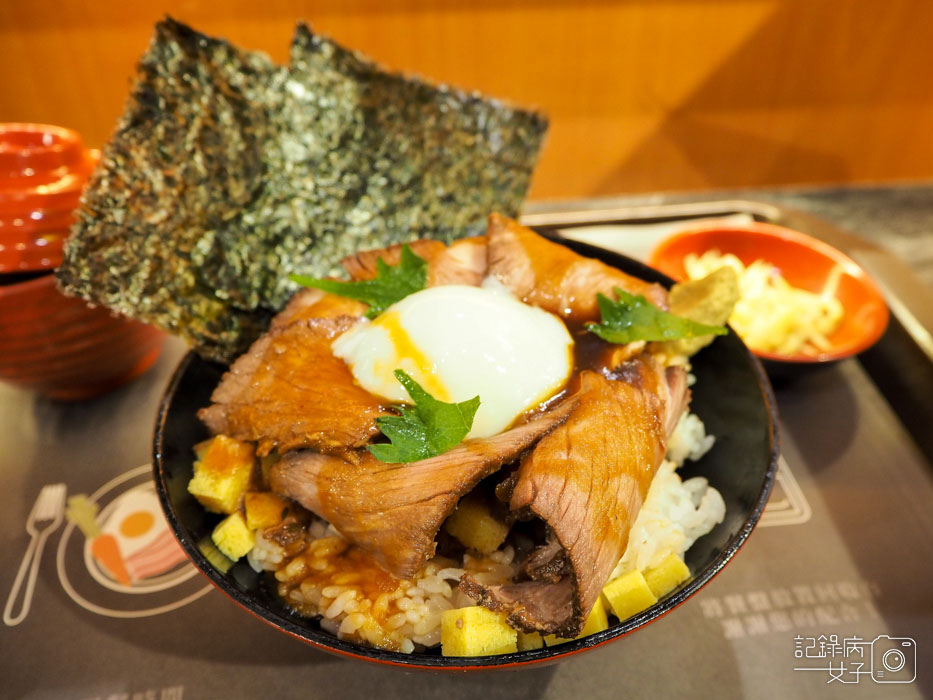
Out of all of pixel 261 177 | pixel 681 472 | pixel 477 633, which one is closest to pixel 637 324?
pixel 681 472

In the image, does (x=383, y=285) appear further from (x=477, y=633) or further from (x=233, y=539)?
(x=477, y=633)

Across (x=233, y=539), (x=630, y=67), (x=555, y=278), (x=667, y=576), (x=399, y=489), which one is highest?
(x=630, y=67)

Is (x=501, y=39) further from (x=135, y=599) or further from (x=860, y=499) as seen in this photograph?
(x=135, y=599)

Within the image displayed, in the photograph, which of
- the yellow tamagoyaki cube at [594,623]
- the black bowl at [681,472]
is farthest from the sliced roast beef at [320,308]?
the yellow tamagoyaki cube at [594,623]

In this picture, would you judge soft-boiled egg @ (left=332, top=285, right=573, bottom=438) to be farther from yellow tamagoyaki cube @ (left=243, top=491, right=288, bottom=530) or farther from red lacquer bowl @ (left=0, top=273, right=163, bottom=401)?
red lacquer bowl @ (left=0, top=273, right=163, bottom=401)

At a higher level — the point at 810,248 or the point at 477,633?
the point at 810,248

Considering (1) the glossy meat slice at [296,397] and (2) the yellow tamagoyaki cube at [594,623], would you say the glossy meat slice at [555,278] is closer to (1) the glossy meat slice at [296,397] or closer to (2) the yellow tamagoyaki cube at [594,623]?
(1) the glossy meat slice at [296,397]
